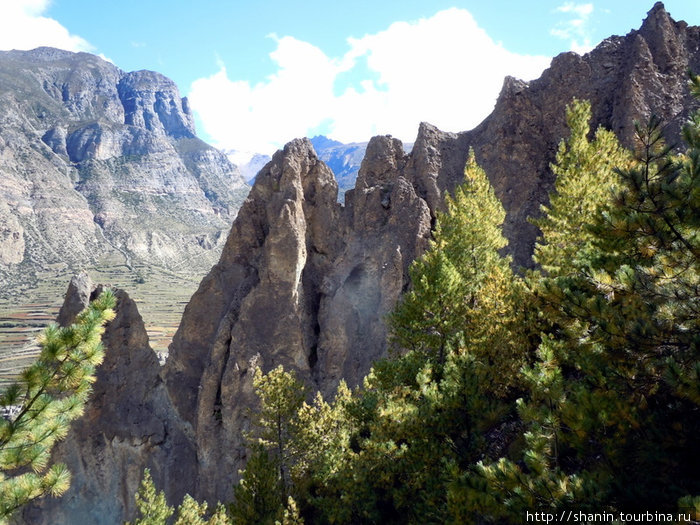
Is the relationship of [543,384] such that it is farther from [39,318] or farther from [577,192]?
[39,318]

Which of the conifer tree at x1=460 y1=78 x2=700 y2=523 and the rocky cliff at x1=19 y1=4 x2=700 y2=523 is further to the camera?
the rocky cliff at x1=19 y1=4 x2=700 y2=523

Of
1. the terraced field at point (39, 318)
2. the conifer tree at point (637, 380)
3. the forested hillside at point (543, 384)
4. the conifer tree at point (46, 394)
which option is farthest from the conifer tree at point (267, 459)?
the terraced field at point (39, 318)

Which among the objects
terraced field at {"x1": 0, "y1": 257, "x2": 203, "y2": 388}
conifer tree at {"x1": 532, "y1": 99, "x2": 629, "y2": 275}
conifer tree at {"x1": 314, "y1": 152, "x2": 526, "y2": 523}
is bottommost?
terraced field at {"x1": 0, "y1": 257, "x2": 203, "y2": 388}

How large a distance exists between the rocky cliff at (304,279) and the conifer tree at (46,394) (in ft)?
68.9

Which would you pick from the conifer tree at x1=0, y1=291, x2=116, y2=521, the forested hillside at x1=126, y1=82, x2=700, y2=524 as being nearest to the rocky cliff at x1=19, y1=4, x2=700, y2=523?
the forested hillside at x1=126, y1=82, x2=700, y2=524

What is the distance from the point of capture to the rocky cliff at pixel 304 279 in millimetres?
32000

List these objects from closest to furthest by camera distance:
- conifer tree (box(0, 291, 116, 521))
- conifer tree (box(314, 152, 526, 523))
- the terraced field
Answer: conifer tree (box(0, 291, 116, 521)) < conifer tree (box(314, 152, 526, 523)) < the terraced field

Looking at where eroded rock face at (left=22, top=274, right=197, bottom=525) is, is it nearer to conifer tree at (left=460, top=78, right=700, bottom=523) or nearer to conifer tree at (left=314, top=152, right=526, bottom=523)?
conifer tree at (left=314, top=152, right=526, bottom=523)

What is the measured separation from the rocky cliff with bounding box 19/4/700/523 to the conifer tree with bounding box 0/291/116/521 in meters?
21.0

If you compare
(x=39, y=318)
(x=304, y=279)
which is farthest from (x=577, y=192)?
(x=39, y=318)

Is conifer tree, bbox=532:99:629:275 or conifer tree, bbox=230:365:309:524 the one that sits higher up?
conifer tree, bbox=532:99:629:275

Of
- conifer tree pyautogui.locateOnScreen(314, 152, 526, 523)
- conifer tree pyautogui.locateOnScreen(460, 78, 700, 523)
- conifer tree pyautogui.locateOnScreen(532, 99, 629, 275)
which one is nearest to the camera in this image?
conifer tree pyautogui.locateOnScreen(460, 78, 700, 523)

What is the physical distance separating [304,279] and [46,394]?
25.3 metres

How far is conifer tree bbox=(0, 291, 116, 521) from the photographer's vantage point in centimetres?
1002
